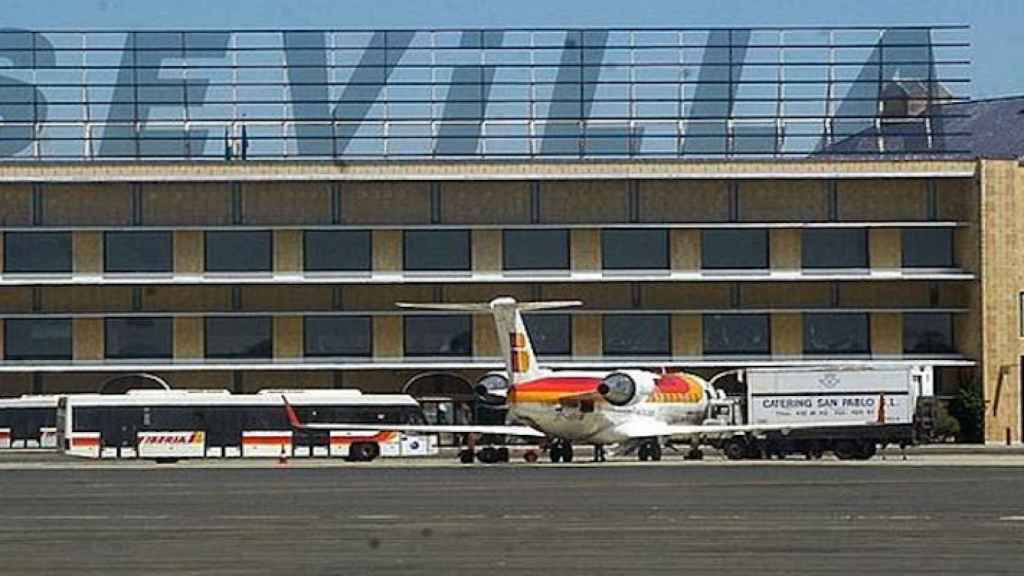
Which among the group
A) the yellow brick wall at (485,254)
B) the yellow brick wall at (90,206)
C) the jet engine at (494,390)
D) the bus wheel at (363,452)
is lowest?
the bus wheel at (363,452)

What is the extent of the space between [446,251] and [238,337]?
11580mm

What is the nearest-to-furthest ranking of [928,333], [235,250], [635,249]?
[235,250], [635,249], [928,333]

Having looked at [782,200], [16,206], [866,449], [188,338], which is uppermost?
[782,200]

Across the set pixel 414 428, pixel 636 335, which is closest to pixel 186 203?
pixel 636 335

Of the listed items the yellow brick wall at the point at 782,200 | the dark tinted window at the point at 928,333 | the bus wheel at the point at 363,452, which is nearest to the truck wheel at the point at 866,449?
the bus wheel at the point at 363,452

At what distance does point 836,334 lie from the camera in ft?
397

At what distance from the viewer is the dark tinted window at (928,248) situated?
120688 mm

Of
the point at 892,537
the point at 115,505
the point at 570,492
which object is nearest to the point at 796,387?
the point at 570,492

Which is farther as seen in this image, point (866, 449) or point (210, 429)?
point (210, 429)

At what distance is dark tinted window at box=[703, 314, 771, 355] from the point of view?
120 metres

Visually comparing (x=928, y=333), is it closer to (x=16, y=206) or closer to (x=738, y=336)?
(x=738, y=336)

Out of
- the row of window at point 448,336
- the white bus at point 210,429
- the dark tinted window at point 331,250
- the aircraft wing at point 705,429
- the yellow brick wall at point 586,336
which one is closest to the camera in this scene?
the aircraft wing at point 705,429

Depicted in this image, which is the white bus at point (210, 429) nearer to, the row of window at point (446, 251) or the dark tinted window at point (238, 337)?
the dark tinted window at point (238, 337)

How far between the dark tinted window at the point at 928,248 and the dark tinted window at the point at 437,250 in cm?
2289
